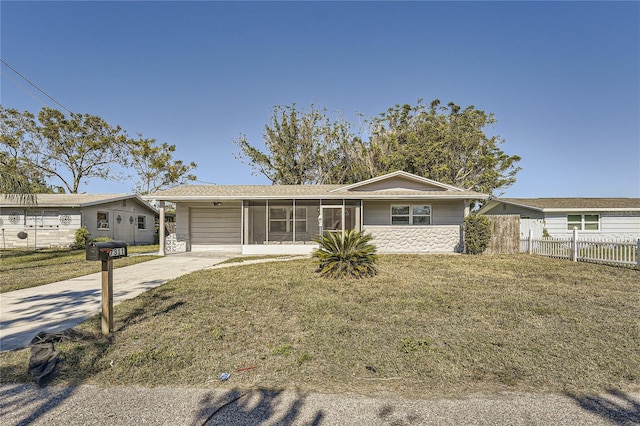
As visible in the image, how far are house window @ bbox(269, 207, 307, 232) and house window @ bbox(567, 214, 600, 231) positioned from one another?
14.9 meters

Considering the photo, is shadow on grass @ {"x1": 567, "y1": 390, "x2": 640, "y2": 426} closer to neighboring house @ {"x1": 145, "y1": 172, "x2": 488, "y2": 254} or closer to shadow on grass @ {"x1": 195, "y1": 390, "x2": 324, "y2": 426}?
shadow on grass @ {"x1": 195, "y1": 390, "x2": 324, "y2": 426}

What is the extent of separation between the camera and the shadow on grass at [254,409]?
2.30 m

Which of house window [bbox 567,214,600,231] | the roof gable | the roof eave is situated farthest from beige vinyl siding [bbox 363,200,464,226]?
house window [bbox 567,214,600,231]

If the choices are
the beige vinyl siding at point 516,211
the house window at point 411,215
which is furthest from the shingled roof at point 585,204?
the house window at point 411,215

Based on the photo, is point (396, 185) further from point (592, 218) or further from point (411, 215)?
point (592, 218)

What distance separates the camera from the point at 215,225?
52.0 feet

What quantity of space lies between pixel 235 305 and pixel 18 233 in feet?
64.8

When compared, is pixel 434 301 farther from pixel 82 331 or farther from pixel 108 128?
pixel 108 128

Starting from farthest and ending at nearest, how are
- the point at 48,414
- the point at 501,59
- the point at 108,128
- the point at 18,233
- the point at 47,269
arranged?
1. the point at 108,128
2. the point at 18,233
3. the point at 501,59
4. the point at 47,269
5. the point at 48,414

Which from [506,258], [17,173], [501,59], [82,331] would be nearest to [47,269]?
[17,173]

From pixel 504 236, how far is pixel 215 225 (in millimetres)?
13400

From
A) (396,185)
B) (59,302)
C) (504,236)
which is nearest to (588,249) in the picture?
(504,236)

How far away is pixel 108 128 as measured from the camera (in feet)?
94.9

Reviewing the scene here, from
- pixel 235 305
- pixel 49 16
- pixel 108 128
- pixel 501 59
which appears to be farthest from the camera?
pixel 108 128
